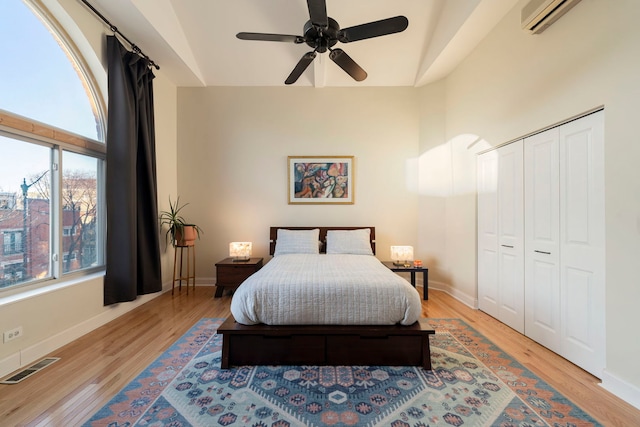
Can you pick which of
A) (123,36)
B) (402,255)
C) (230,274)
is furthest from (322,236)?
(123,36)

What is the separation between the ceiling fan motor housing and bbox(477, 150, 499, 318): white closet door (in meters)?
2.15

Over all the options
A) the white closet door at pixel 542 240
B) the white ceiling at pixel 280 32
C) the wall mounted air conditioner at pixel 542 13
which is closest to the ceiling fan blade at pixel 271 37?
the white ceiling at pixel 280 32

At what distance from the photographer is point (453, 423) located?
1.48 m

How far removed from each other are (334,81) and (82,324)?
4296 millimetres

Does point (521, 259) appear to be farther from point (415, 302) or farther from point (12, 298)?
point (12, 298)

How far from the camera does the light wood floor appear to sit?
5.10ft

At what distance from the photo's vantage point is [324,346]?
2.03m

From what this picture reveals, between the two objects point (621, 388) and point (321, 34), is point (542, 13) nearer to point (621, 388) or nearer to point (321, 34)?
point (321, 34)

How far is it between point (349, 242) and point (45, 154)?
3.39 metres

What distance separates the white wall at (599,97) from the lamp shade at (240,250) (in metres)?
3.37

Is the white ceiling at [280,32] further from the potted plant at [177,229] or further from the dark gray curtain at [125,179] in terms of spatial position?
the potted plant at [177,229]

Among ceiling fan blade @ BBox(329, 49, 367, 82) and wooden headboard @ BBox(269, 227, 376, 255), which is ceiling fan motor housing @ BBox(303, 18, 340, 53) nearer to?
ceiling fan blade @ BBox(329, 49, 367, 82)

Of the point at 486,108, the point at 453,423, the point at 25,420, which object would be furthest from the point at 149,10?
the point at 453,423

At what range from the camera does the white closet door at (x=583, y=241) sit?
1.88 metres
